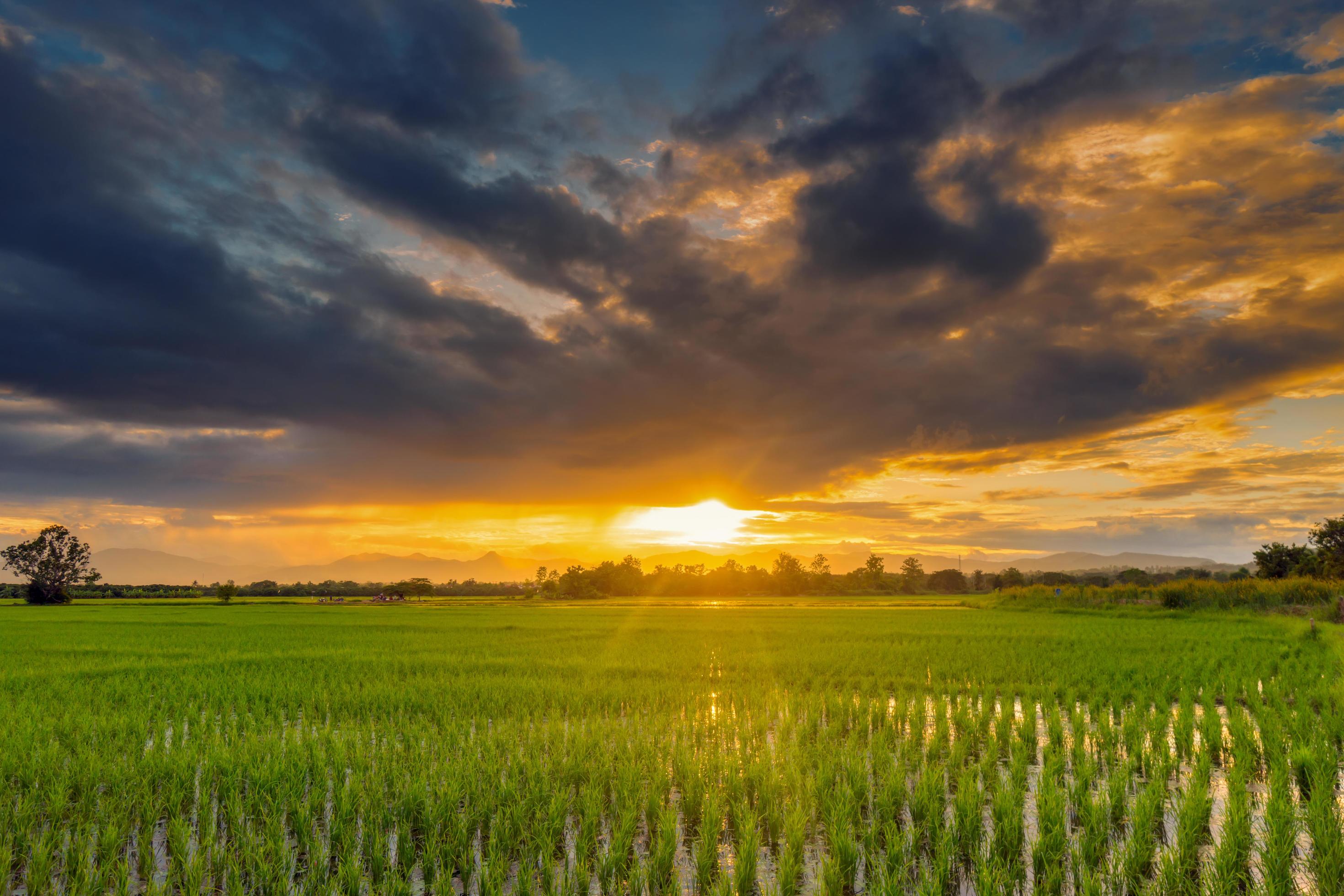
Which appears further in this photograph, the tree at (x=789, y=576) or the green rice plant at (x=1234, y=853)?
the tree at (x=789, y=576)

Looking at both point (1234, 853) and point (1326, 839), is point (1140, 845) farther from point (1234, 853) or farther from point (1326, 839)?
point (1326, 839)

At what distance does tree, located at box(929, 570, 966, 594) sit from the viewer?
123625 millimetres

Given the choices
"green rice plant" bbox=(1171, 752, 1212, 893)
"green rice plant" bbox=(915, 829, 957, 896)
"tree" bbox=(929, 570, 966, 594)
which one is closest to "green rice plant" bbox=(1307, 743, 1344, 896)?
"green rice plant" bbox=(1171, 752, 1212, 893)

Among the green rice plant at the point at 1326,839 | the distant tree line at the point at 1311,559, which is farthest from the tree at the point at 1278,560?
the green rice plant at the point at 1326,839

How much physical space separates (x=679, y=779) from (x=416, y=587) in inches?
4042

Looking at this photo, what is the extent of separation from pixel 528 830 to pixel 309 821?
189 cm

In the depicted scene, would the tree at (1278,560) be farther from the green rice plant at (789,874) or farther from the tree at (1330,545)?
the green rice plant at (789,874)

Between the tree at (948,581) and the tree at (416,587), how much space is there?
90566 mm

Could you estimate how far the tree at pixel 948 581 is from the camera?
406ft

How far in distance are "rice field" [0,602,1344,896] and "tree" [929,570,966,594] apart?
115 metres

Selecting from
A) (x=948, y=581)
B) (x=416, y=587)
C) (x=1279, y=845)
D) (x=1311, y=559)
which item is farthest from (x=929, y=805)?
(x=948, y=581)

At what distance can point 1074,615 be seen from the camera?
3994 cm

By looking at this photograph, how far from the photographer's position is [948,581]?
410 ft

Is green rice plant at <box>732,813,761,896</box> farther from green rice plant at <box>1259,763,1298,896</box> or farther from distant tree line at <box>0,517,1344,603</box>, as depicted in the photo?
distant tree line at <box>0,517,1344,603</box>
